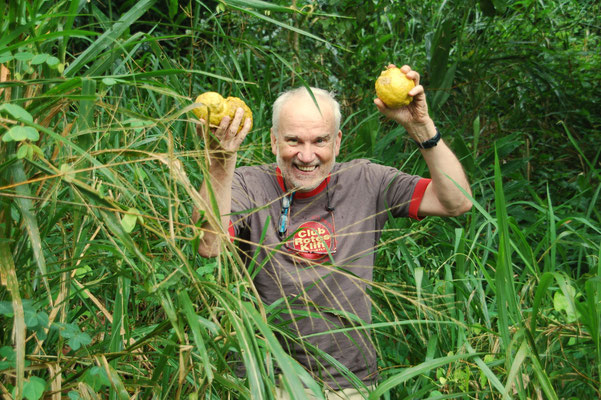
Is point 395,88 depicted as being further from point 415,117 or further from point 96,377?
point 96,377

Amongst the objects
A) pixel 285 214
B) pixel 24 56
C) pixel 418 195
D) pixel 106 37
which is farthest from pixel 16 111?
pixel 418 195

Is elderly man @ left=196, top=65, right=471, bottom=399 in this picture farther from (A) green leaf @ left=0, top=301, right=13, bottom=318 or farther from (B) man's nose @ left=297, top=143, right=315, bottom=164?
(A) green leaf @ left=0, top=301, right=13, bottom=318

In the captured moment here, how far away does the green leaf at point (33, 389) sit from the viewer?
104 cm

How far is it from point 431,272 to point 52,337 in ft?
5.22

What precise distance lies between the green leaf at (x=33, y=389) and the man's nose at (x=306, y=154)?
1351 millimetres

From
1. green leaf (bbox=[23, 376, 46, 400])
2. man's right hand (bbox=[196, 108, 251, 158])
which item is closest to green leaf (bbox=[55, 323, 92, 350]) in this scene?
green leaf (bbox=[23, 376, 46, 400])

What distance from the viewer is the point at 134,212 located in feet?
3.18

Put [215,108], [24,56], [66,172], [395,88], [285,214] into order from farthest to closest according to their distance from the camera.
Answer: [285,214]
[395,88]
[215,108]
[24,56]
[66,172]

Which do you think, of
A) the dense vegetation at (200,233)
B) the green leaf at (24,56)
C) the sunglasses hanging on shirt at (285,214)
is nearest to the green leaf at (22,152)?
the dense vegetation at (200,233)

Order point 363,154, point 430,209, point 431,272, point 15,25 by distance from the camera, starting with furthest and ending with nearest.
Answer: point 363,154 → point 431,272 → point 430,209 → point 15,25

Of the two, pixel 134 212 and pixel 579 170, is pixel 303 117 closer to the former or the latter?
pixel 134 212

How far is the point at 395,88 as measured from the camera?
6.62 feet

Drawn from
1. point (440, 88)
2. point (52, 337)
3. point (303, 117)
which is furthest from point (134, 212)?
point (440, 88)

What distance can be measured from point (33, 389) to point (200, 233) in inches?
15.6
